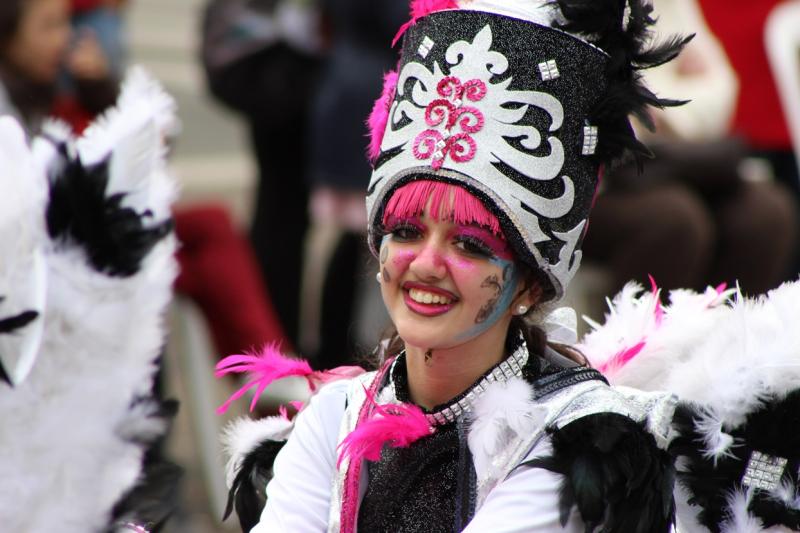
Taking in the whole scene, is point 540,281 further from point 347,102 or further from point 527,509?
point 347,102

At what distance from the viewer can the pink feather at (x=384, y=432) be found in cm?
209

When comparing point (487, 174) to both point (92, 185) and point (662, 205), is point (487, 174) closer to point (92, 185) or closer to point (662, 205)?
point (92, 185)

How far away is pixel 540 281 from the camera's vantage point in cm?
214

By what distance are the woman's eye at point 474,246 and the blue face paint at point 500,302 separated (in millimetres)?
40

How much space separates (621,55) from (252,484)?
3.19ft

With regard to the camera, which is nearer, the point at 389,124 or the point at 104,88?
the point at 389,124

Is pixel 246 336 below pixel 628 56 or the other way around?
below

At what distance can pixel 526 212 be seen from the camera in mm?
2023

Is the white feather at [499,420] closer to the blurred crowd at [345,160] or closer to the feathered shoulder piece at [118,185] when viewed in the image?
the feathered shoulder piece at [118,185]

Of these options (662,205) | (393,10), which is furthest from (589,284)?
(393,10)

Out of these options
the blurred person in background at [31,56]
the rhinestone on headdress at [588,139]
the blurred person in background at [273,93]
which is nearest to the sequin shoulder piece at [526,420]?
the rhinestone on headdress at [588,139]

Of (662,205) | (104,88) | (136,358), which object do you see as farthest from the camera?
(662,205)

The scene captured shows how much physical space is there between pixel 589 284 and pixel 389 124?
3.00 m

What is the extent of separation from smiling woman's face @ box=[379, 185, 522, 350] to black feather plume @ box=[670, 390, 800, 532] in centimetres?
36
